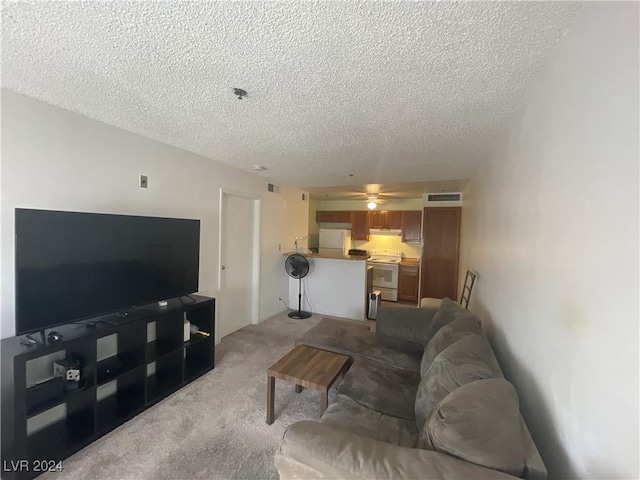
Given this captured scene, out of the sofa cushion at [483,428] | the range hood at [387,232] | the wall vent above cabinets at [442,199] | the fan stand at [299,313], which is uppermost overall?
the wall vent above cabinets at [442,199]

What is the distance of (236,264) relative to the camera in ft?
12.8

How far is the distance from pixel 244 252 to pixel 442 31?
3.53 metres

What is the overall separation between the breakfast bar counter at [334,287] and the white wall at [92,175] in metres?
1.83

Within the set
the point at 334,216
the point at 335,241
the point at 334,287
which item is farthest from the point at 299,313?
the point at 334,216

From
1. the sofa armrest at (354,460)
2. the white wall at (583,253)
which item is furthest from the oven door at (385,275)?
the sofa armrest at (354,460)

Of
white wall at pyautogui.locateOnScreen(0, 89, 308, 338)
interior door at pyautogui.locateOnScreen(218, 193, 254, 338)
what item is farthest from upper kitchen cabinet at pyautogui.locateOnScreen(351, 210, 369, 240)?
white wall at pyautogui.locateOnScreen(0, 89, 308, 338)

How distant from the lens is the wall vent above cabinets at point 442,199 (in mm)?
5312

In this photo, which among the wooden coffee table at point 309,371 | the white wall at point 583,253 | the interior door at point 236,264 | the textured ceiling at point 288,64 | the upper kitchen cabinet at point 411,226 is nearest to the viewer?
the white wall at point 583,253

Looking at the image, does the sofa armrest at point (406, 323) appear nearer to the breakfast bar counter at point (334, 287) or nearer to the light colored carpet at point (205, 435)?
the light colored carpet at point (205, 435)

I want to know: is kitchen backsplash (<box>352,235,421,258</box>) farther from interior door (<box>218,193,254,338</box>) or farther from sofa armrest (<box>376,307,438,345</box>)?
sofa armrest (<box>376,307,438,345</box>)

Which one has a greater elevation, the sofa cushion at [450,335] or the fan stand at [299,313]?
the sofa cushion at [450,335]

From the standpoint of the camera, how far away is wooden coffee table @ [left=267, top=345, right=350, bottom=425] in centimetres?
189

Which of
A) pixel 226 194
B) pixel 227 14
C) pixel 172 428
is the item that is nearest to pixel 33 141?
pixel 227 14

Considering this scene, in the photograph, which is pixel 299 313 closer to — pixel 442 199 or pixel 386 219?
pixel 386 219
